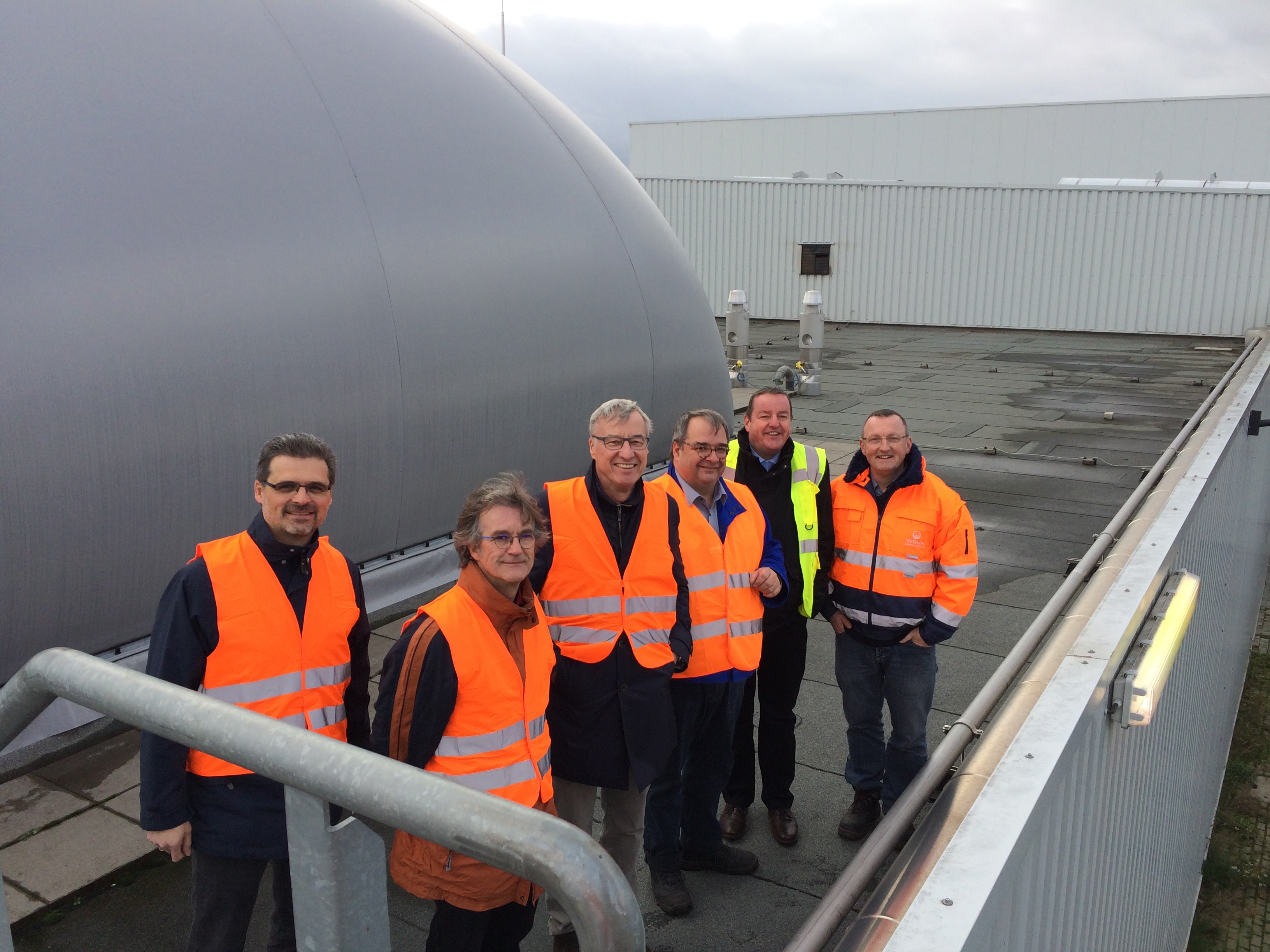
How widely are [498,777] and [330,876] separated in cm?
188

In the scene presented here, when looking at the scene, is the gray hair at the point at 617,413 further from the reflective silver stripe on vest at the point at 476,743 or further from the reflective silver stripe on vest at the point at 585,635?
the reflective silver stripe on vest at the point at 476,743

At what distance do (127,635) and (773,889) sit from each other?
3.61m

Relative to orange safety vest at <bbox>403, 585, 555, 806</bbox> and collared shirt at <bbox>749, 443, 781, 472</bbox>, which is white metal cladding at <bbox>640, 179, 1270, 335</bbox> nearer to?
collared shirt at <bbox>749, 443, 781, 472</bbox>

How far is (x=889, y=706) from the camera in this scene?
486 centimetres

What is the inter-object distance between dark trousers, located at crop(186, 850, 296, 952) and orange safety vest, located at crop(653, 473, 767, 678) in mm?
1714

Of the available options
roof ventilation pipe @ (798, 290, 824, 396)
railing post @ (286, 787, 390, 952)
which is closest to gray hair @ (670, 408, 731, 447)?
railing post @ (286, 787, 390, 952)

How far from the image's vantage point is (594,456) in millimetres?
3826

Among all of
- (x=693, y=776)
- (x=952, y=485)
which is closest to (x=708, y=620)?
(x=693, y=776)

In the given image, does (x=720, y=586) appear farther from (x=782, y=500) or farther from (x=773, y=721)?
(x=773, y=721)

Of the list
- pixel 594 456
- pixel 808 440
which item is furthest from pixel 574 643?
pixel 808 440

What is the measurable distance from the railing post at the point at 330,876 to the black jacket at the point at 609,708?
2439mm

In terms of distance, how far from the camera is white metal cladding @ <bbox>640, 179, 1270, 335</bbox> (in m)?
26.9

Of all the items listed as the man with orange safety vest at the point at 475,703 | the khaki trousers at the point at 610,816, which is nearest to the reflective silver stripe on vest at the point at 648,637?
the khaki trousers at the point at 610,816

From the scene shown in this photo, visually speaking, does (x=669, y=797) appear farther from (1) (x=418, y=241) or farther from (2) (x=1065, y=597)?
(1) (x=418, y=241)
